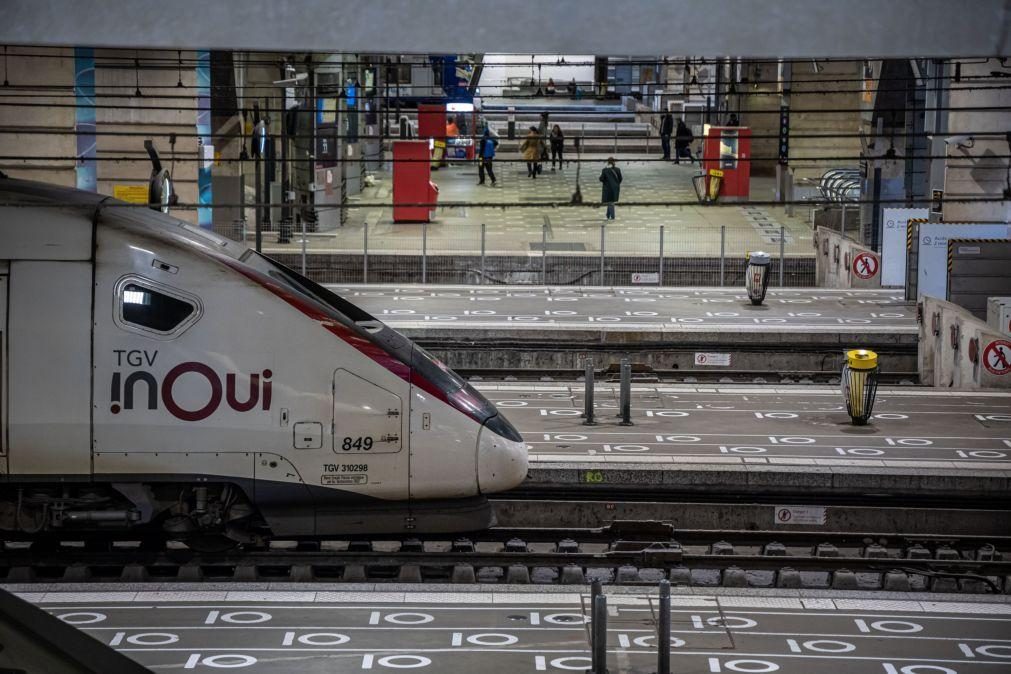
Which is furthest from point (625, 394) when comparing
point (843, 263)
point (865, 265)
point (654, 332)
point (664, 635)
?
point (843, 263)

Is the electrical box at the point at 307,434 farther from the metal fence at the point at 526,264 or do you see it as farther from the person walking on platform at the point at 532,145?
the person walking on platform at the point at 532,145

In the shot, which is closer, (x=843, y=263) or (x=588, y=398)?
(x=588, y=398)

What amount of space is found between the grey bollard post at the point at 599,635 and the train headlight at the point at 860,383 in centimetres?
879

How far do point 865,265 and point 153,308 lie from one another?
1984 cm

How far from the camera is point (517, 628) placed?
1151 centimetres

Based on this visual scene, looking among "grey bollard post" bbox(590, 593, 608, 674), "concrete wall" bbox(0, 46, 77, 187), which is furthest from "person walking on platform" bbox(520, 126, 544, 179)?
"grey bollard post" bbox(590, 593, 608, 674)

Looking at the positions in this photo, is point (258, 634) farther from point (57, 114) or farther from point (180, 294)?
point (57, 114)

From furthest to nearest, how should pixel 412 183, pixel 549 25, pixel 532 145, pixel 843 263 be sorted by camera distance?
pixel 532 145
pixel 412 183
pixel 843 263
pixel 549 25

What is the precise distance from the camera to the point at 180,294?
39.1 feet

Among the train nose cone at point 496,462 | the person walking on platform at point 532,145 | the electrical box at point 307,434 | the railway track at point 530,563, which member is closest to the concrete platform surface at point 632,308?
the railway track at point 530,563

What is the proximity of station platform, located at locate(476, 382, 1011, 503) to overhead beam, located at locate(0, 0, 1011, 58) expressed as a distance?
10569 millimetres

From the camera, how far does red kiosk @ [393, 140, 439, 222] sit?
36406mm

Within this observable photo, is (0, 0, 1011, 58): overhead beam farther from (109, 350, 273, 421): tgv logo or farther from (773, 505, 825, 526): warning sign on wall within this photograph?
(773, 505, 825, 526): warning sign on wall

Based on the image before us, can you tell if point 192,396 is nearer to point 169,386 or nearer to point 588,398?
point 169,386
